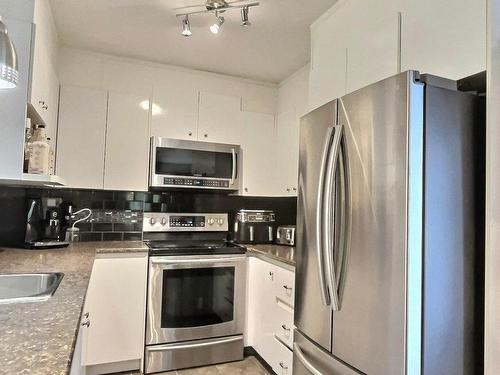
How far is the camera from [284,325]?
2264mm

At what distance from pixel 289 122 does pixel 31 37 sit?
1.98 meters

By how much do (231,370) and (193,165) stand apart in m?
1.60

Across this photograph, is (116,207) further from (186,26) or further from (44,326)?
(44,326)

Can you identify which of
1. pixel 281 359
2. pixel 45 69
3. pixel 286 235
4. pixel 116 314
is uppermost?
pixel 45 69

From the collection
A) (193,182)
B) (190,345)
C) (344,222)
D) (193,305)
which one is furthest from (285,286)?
(193,182)

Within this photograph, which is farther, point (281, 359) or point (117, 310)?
point (117, 310)

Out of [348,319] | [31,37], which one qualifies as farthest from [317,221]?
[31,37]

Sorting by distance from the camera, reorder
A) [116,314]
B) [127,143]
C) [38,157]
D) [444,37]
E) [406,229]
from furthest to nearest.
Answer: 1. [127,143]
2. [116,314]
3. [38,157]
4. [444,37]
5. [406,229]

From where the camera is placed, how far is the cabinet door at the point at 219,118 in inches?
121

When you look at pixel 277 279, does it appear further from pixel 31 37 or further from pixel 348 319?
pixel 31 37

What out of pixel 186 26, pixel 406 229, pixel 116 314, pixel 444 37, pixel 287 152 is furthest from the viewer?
pixel 287 152

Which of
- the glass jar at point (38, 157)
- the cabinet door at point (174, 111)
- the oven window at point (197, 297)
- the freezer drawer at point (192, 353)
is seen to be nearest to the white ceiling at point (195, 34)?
the cabinet door at point (174, 111)

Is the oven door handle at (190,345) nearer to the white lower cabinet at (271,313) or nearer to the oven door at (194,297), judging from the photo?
the oven door at (194,297)

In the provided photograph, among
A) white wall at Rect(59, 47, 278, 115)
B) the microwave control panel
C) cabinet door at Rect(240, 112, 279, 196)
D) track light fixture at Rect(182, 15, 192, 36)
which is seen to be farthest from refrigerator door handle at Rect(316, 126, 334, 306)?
white wall at Rect(59, 47, 278, 115)
